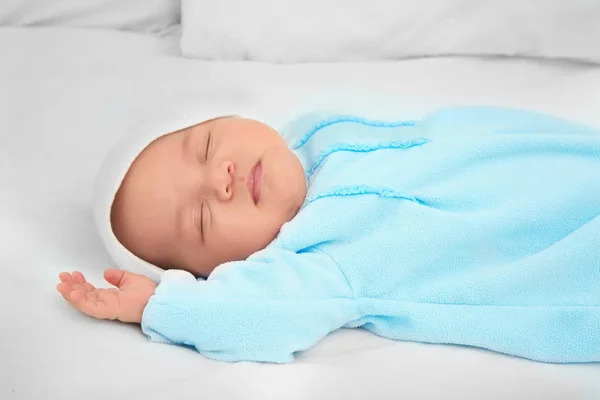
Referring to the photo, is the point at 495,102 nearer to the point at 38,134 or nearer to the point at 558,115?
the point at 558,115

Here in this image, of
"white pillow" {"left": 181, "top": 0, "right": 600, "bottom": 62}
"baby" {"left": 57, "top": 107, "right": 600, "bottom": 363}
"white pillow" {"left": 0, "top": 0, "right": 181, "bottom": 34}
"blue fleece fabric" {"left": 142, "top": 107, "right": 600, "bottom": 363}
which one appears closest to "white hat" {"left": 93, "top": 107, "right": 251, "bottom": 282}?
"baby" {"left": 57, "top": 107, "right": 600, "bottom": 363}

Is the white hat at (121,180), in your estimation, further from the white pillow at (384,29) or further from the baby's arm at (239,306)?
the white pillow at (384,29)

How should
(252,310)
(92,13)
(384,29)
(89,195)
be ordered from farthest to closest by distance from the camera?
1. (92,13)
2. (384,29)
3. (89,195)
4. (252,310)

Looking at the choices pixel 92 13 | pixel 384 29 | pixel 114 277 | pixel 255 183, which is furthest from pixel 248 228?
pixel 92 13

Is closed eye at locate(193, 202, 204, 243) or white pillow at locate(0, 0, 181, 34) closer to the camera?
closed eye at locate(193, 202, 204, 243)

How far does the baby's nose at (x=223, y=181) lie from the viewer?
1.00 metres

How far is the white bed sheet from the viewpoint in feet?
2.68

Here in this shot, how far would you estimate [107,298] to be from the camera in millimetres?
906

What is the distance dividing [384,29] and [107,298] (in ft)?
2.96

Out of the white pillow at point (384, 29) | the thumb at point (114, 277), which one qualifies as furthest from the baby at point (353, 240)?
the white pillow at point (384, 29)

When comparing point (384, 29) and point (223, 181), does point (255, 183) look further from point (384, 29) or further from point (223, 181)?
point (384, 29)

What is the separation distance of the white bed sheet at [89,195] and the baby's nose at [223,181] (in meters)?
0.22

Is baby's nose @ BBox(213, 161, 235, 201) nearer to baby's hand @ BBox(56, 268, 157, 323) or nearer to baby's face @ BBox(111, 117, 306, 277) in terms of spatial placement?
baby's face @ BBox(111, 117, 306, 277)

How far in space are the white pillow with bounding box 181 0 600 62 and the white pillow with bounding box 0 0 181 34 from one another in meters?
0.19
